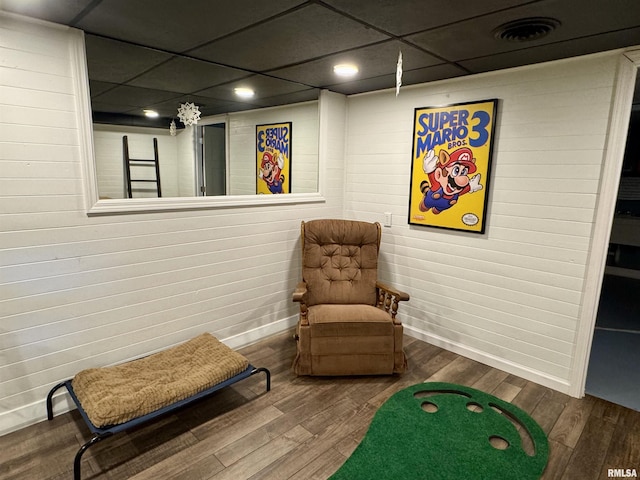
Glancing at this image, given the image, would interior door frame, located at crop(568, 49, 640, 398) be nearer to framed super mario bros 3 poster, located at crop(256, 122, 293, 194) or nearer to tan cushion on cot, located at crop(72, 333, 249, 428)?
tan cushion on cot, located at crop(72, 333, 249, 428)

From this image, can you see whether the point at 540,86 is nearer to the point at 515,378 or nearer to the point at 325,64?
the point at 325,64

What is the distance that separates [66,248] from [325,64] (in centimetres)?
209

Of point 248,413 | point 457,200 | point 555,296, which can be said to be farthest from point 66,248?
point 555,296

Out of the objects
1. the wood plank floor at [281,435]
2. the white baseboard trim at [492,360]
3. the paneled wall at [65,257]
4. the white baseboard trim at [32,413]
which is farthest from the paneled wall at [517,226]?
the white baseboard trim at [32,413]

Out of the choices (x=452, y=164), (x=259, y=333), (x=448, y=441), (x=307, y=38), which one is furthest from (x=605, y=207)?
(x=259, y=333)

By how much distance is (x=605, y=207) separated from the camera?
239cm

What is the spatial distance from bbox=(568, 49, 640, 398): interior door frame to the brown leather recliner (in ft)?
3.92

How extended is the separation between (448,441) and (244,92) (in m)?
3.33

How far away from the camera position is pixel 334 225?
3.31m

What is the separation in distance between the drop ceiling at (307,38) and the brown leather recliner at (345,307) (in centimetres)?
134

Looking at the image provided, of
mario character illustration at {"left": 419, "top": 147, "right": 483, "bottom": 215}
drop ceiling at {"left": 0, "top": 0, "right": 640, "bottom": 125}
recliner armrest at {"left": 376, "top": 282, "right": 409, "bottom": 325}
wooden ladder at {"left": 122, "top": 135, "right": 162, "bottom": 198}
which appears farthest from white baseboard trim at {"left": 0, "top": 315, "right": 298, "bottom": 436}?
mario character illustration at {"left": 419, "top": 147, "right": 483, "bottom": 215}

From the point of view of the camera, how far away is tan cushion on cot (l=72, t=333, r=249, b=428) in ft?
6.43

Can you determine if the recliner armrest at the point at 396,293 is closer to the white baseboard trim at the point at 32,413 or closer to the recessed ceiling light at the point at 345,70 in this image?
the recessed ceiling light at the point at 345,70

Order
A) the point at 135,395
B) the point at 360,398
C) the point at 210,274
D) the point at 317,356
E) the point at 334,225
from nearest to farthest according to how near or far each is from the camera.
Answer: the point at 135,395
the point at 360,398
the point at 317,356
the point at 210,274
the point at 334,225
